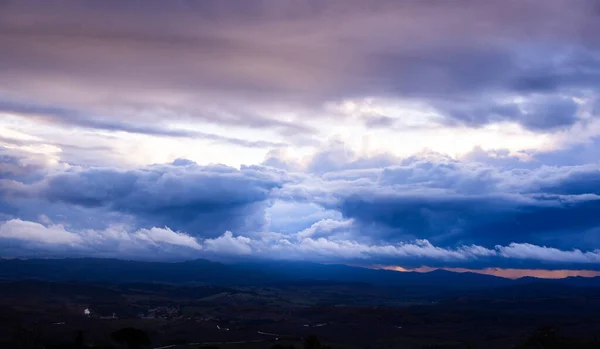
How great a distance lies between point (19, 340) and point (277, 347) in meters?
74.2

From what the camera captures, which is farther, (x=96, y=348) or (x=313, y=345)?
(x=96, y=348)

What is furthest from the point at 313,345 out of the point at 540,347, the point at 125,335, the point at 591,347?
the point at 591,347

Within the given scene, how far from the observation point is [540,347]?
19888 cm

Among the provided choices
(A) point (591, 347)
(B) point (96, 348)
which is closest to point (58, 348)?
(B) point (96, 348)

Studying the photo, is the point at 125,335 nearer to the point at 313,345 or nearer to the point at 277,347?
the point at 277,347

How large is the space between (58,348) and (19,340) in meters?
28.1

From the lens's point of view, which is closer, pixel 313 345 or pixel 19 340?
pixel 313 345

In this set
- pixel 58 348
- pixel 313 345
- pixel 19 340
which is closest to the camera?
pixel 313 345

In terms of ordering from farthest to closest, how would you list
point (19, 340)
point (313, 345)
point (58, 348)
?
Answer: point (19, 340) < point (58, 348) < point (313, 345)

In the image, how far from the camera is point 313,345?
153 metres

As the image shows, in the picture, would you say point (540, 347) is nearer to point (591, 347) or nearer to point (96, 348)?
point (591, 347)

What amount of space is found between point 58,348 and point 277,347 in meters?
54.3

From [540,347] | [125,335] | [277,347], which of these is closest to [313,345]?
[277,347]

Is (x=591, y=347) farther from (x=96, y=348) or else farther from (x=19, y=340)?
(x=19, y=340)
